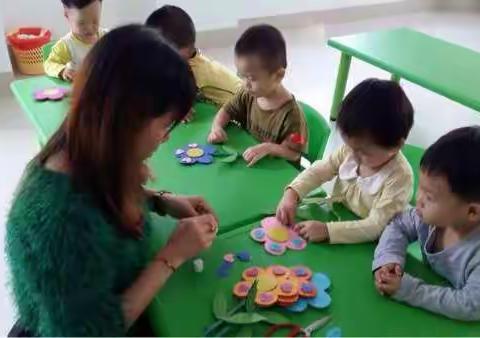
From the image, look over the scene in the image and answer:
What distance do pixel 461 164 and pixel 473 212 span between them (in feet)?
0.32

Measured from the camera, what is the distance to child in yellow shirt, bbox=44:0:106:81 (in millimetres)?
1853

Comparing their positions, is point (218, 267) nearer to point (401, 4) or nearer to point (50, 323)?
point (50, 323)

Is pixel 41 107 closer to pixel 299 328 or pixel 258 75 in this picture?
pixel 258 75

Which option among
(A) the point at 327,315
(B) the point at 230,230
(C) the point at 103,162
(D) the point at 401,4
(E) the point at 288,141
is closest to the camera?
(C) the point at 103,162

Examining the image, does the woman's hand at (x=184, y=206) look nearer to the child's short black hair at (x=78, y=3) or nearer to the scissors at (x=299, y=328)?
the scissors at (x=299, y=328)

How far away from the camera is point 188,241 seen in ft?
3.13

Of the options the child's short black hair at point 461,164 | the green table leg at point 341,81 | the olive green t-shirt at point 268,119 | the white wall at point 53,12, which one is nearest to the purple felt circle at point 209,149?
the olive green t-shirt at point 268,119

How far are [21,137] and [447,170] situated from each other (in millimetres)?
2307

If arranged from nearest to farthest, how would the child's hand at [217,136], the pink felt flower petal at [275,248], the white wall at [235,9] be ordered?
the pink felt flower petal at [275,248] < the child's hand at [217,136] < the white wall at [235,9]

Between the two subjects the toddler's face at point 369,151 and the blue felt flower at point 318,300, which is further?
the toddler's face at point 369,151

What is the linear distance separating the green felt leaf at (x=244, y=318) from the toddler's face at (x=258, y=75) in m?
0.83

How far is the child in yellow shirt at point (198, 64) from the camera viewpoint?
1.73m

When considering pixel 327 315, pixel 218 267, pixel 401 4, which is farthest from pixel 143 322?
pixel 401 4

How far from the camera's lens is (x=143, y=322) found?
96cm
